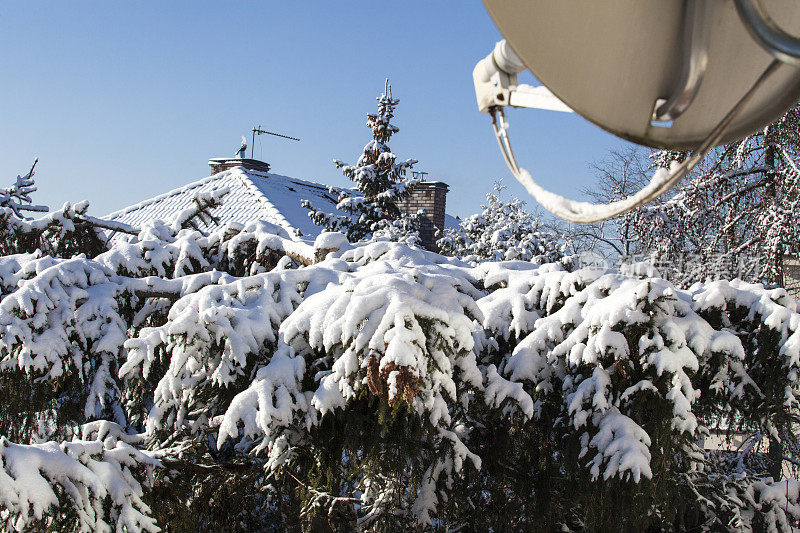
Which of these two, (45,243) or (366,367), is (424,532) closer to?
(366,367)

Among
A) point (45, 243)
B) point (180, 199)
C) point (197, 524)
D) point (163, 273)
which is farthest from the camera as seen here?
point (180, 199)

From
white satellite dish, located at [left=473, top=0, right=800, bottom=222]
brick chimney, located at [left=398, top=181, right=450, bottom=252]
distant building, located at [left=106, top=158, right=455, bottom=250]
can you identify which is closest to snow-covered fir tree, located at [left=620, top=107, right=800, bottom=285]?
distant building, located at [left=106, top=158, right=455, bottom=250]

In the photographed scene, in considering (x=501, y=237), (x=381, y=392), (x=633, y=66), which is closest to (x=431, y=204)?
(x=501, y=237)

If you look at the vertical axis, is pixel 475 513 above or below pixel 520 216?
below

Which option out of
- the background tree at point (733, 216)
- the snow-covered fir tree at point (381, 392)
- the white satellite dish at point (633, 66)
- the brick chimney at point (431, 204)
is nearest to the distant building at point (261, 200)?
the brick chimney at point (431, 204)

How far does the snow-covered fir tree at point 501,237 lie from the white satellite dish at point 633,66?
12851 millimetres

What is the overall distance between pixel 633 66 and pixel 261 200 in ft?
50.0

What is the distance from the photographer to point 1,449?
2.48m

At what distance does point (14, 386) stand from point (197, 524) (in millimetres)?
1276

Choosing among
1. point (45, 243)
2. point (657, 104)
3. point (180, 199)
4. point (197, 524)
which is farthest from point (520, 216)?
point (657, 104)

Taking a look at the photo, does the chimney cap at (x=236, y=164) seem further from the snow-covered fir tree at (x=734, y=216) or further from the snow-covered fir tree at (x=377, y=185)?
the snow-covered fir tree at (x=734, y=216)

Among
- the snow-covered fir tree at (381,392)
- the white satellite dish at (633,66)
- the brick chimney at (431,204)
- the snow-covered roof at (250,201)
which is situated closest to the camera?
the white satellite dish at (633,66)

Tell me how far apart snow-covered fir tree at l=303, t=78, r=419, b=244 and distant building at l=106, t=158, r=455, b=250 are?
90 cm

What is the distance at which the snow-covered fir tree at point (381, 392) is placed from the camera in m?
2.72
